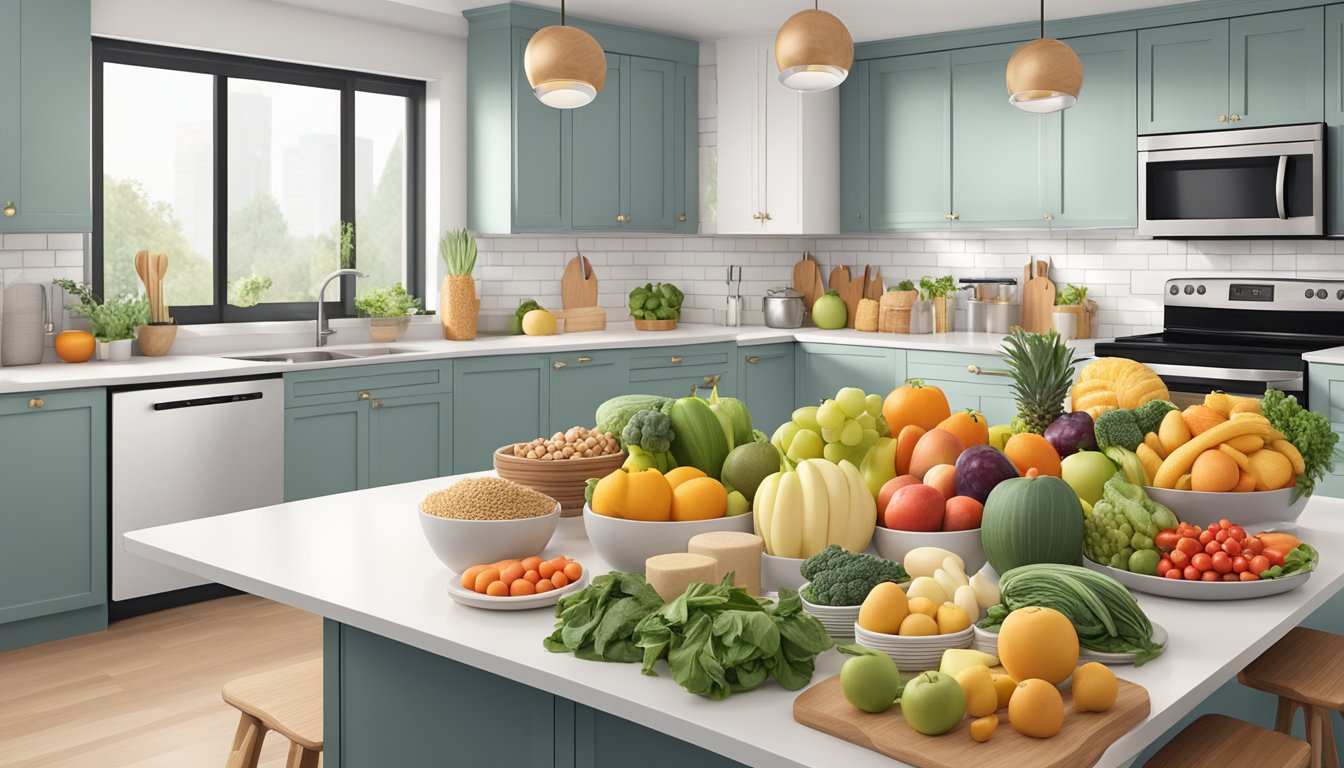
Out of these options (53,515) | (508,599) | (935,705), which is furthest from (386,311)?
(935,705)

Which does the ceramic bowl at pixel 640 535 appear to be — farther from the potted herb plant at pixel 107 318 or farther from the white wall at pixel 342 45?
the white wall at pixel 342 45

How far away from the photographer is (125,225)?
525 cm

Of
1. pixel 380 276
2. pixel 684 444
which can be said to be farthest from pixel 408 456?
pixel 684 444

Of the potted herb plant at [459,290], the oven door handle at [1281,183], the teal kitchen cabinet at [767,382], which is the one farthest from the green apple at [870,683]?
the teal kitchen cabinet at [767,382]

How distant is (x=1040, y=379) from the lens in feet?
8.60

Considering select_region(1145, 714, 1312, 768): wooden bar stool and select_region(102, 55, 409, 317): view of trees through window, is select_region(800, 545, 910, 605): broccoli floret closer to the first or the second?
select_region(1145, 714, 1312, 768): wooden bar stool

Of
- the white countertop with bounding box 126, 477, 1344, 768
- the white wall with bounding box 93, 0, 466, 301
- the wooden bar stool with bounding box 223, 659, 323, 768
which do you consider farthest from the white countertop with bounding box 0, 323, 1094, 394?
the wooden bar stool with bounding box 223, 659, 323, 768

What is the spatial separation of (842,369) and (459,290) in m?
2.05

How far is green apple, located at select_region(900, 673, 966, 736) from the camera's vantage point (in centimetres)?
133

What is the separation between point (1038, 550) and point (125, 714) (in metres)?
2.95

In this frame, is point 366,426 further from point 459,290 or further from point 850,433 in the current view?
point 850,433

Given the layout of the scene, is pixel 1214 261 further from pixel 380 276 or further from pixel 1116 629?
pixel 1116 629

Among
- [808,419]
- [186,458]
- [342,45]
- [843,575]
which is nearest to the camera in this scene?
[843,575]

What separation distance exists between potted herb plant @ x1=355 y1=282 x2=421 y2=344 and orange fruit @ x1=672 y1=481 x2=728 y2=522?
4.15 m
